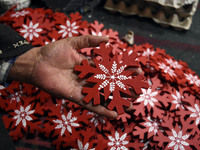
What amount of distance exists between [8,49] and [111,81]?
2.15 feet

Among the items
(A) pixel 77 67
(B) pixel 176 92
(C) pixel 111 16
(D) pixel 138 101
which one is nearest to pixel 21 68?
(A) pixel 77 67

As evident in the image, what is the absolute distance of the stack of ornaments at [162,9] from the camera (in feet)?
5.60

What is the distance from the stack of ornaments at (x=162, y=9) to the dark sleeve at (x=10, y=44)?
118cm

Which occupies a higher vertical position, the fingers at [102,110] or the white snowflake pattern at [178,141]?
the fingers at [102,110]

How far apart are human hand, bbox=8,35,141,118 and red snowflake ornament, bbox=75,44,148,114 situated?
86mm

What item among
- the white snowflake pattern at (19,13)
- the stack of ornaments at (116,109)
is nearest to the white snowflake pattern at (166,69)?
the stack of ornaments at (116,109)

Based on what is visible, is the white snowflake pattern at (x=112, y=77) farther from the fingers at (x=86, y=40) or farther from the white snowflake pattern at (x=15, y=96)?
the white snowflake pattern at (x=15, y=96)

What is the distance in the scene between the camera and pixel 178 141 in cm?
112

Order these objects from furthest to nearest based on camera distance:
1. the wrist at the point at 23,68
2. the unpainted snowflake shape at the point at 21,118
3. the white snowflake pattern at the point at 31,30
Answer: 1. the white snowflake pattern at the point at 31,30
2. the unpainted snowflake shape at the point at 21,118
3. the wrist at the point at 23,68

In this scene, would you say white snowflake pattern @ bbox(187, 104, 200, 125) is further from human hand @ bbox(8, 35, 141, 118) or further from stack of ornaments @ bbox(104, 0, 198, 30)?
stack of ornaments @ bbox(104, 0, 198, 30)

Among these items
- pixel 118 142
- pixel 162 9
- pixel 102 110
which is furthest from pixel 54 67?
pixel 162 9

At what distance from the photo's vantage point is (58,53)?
1055mm

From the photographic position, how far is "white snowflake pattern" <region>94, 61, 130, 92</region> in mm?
976

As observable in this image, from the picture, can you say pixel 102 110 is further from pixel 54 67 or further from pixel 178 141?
pixel 178 141
